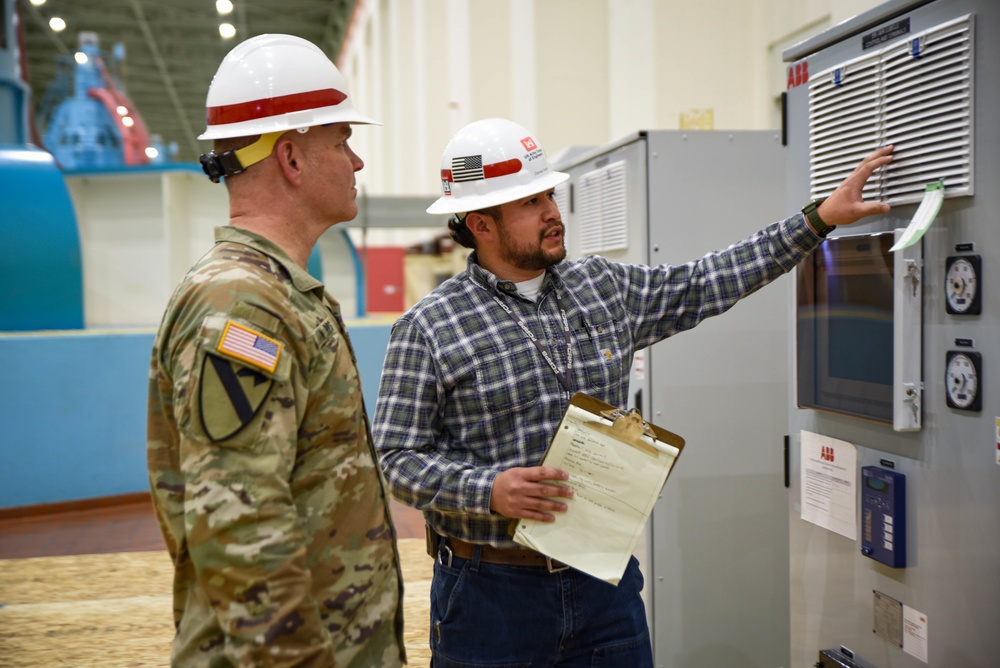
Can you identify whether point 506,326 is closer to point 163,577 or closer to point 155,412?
point 155,412

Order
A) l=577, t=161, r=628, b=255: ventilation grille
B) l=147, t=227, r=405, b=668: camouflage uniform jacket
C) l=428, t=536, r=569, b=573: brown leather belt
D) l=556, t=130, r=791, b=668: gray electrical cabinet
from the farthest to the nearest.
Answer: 1. l=577, t=161, r=628, b=255: ventilation grille
2. l=556, t=130, r=791, b=668: gray electrical cabinet
3. l=428, t=536, r=569, b=573: brown leather belt
4. l=147, t=227, r=405, b=668: camouflage uniform jacket

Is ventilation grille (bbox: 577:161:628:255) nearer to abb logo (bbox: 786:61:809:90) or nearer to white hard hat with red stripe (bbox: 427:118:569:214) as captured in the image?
abb logo (bbox: 786:61:809:90)

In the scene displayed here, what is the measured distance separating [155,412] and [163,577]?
3907 mm

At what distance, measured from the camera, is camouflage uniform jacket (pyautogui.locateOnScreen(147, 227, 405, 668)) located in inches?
49.8

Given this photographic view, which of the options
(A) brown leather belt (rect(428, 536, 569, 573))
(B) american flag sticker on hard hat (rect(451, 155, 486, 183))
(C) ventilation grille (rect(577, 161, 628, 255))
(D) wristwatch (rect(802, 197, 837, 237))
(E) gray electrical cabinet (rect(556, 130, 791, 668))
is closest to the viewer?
(A) brown leather belt (rect(428, 536, 569, 573))

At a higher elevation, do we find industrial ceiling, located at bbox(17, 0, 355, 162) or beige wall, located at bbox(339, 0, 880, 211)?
industrial ceiling, located at bbox(17, 0, 355, 162)

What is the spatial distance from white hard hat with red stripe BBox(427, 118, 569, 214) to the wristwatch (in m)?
0.60

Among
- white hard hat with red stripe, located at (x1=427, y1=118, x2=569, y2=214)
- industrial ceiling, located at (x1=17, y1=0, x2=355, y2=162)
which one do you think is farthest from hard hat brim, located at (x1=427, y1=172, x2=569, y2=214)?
industrial ceiling, located at (x1=17, y1=0, x2=355, y2=162)

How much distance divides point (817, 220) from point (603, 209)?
5.02ft

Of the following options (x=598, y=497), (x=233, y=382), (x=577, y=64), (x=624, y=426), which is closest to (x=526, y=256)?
(x=624, y=426)

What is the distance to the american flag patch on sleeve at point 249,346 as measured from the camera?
1.29 m

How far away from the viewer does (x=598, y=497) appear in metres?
1.85

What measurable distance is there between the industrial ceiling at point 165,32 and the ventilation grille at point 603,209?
12438 millimetres

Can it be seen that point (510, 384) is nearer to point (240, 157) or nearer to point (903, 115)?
point (240, 157)
